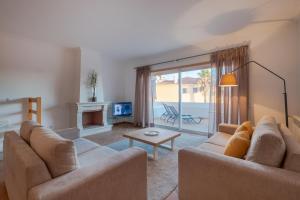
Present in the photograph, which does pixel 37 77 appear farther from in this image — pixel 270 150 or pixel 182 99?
pixel 270 150

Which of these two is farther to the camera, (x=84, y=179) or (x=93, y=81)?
(x=93, y=81)

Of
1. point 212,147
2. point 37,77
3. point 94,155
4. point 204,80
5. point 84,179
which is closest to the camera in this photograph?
point 84,179

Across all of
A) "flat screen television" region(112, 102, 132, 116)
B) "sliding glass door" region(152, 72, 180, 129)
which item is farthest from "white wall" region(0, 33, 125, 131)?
"sliding glass door" region(152, 72, 180, 129)

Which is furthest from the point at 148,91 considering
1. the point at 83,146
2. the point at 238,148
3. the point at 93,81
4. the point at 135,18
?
the point at 238,148

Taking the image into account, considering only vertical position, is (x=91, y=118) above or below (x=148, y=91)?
below

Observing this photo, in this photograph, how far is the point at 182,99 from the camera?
15.7 ft

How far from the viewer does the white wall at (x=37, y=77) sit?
3.52m

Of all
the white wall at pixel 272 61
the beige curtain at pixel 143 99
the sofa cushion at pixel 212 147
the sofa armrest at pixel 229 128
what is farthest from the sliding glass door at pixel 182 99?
the sofa cushion at pixel 212 147

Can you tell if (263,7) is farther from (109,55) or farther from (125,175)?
(109,55)

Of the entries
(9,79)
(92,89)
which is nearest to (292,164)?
(92,89)

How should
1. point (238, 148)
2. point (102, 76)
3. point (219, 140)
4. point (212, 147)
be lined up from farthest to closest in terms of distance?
point (102, 76), point (219, 140), point (212, 147), point (238, 148)

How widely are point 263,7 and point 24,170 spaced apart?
11.7 feet

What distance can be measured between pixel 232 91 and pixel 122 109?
356 cm

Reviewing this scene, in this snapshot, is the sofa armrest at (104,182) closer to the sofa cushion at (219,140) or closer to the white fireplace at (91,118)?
the sofa cushion at (219,140)
